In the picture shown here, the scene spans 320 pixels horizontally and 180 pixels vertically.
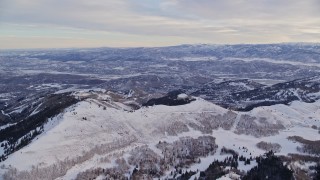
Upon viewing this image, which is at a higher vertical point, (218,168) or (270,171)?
(218,168)

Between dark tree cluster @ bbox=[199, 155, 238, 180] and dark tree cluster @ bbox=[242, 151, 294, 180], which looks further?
dark tree cluster @ bbox=[242, 151, 294, 180]

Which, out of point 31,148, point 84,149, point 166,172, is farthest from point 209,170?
point 31,148

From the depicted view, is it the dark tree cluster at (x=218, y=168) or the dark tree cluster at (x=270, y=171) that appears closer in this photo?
the dark tree cluster at (x=218, y=168)

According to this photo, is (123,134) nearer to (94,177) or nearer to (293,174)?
(94,177)

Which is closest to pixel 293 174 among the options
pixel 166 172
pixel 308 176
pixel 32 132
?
pixel 308 176

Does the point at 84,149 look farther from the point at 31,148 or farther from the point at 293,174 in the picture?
the point at 293,174

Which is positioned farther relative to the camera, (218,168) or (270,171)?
(218,168)

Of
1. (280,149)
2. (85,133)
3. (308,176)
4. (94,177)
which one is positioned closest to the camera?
(94,177)

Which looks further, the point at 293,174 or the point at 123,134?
the point at 123,134

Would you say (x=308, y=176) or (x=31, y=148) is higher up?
(x=31, y=148)

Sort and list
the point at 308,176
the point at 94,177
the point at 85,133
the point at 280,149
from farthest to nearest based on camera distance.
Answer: the point at 280,149 → the point at 85,133 → the point at 308,176 → the point at 94,177
